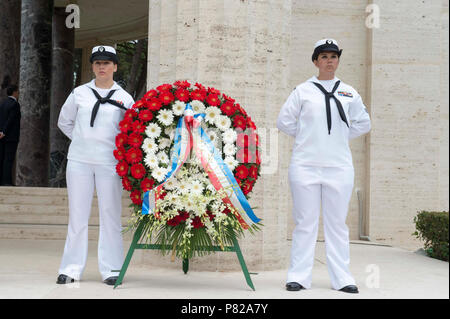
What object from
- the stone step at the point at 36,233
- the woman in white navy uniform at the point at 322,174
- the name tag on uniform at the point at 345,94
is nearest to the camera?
the woman in white navy uniform at the point at 322,174

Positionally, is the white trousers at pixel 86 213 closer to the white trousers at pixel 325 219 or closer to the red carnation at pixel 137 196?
the red carnation at pixel 137 196

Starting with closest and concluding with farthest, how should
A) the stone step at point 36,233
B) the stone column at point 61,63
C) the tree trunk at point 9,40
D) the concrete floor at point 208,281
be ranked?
the concrete floor at point 208,281 < the stone step at point 36,233 < the tree trunk at point 9,40 < the stone column at point 61,63

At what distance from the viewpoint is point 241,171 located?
17.1 ft

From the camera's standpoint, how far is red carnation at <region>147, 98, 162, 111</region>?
514cm

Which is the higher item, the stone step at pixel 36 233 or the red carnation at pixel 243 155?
the red carnation at pixel 243 155

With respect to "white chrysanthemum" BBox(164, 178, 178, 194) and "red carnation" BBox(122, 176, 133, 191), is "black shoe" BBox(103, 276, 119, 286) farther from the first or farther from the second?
"white chrysanthemum" BBox(164, 178, 178, 194)

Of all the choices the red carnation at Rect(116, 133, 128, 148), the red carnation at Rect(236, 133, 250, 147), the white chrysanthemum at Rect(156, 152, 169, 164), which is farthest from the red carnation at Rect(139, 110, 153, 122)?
the red carnation at Rect(236, 133, 250, 147)

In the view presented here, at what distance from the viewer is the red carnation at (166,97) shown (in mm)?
5168

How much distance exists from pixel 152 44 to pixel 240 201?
277 centimetres

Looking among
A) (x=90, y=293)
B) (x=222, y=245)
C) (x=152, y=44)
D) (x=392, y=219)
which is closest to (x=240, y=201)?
(x=222, y=245)

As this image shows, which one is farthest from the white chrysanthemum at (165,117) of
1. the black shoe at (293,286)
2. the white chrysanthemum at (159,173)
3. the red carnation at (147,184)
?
the black shoe at (293,286)

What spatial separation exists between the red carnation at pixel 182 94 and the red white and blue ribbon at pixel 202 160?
3.5 inches

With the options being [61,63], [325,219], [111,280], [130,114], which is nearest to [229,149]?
[130,114]

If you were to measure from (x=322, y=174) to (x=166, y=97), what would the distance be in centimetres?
153
